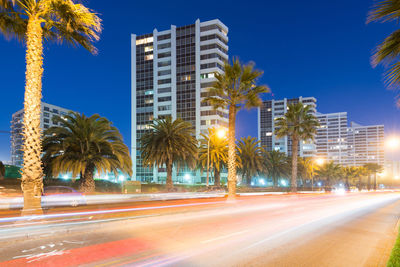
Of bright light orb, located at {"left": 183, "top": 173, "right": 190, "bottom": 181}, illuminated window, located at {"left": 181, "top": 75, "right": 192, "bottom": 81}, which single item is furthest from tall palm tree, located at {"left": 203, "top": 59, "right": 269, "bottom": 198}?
illuminated window, located at {"left": 181, "top": 75, "right": 192, "bottom": 81}

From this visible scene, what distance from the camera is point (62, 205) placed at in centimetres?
1755

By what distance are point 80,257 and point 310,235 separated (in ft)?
25.9

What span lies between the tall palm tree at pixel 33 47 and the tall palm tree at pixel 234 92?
1354cm

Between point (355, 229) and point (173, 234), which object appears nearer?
point (173, 234)

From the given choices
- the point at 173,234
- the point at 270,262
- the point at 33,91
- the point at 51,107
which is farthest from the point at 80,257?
the point at 51,107

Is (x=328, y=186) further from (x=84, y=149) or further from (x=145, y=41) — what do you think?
(x=145, y=41)

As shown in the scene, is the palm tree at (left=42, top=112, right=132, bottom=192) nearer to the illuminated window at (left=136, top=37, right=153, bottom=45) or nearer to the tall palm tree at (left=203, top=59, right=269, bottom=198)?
the tall palm tree at (left=203, top=59, right=269, bottom=198)

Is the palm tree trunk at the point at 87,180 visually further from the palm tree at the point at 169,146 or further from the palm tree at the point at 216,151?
the palm tree at the point at 216,151

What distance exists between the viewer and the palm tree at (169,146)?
3588 centimetres

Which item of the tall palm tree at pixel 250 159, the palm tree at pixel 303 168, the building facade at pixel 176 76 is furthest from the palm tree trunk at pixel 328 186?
the building facade at pixel 176 76

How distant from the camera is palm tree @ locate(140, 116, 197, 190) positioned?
35.9 metres

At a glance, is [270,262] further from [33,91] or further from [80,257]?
[33,91]

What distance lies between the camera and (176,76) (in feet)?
309

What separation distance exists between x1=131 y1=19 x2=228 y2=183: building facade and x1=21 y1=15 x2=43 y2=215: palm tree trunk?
73686mm
